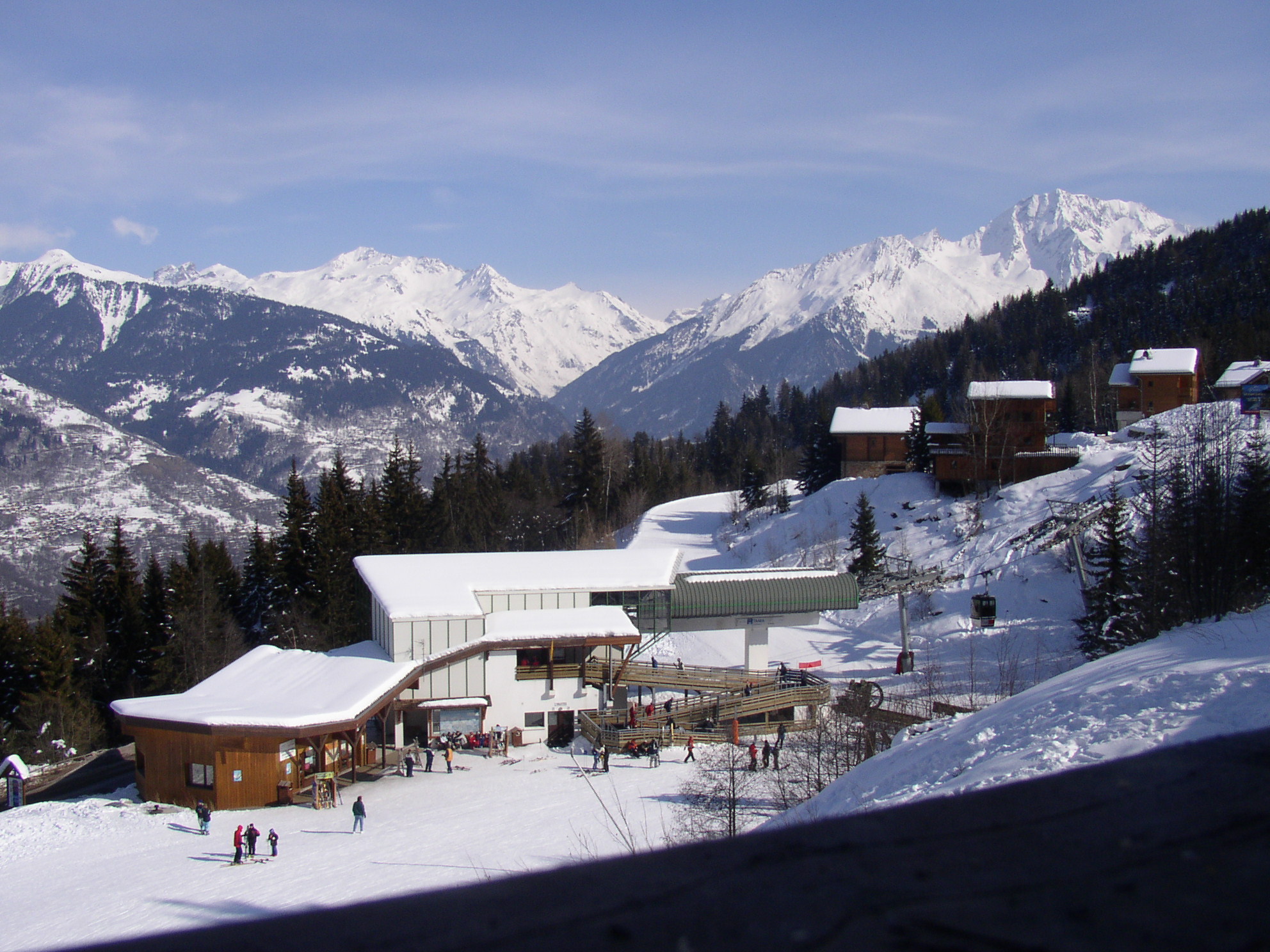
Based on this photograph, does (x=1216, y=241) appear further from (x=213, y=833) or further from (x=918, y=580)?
(x=213, y=833)

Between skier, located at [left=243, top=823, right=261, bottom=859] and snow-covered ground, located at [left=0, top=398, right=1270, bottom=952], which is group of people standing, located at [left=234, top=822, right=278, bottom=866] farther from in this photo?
snow-covered ground, located at [left=0, top=398, right=1270, bottom=952]

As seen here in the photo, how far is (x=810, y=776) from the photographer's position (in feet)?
77.8

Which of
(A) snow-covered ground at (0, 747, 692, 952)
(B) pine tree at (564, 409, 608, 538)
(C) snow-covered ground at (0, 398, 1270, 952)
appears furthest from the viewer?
(B) pine tree at (564, 409, 608, 538)

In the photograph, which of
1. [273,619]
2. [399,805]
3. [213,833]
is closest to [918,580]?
[399,805]

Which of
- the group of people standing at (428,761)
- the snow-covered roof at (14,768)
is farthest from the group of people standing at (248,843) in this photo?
the snow-covered roof at (14,768)

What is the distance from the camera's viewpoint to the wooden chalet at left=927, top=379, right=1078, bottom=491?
183ft

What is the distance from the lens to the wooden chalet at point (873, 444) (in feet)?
239

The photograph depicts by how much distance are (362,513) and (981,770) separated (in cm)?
5442

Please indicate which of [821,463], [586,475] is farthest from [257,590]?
[821,463]

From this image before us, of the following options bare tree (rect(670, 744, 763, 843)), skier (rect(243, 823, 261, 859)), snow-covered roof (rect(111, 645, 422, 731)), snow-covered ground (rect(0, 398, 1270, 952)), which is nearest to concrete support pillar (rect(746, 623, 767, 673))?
snow-covered ground (rect(0, 398, 1270, 952))

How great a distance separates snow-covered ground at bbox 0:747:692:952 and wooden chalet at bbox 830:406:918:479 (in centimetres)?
4703

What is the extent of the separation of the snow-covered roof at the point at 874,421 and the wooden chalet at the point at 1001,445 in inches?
435

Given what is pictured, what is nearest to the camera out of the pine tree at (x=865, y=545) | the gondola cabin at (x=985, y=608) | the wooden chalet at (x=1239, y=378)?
the gondola cabin at (x=985, y=608)

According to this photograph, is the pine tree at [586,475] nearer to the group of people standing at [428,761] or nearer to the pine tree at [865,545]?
the pine tree at [865,545]
